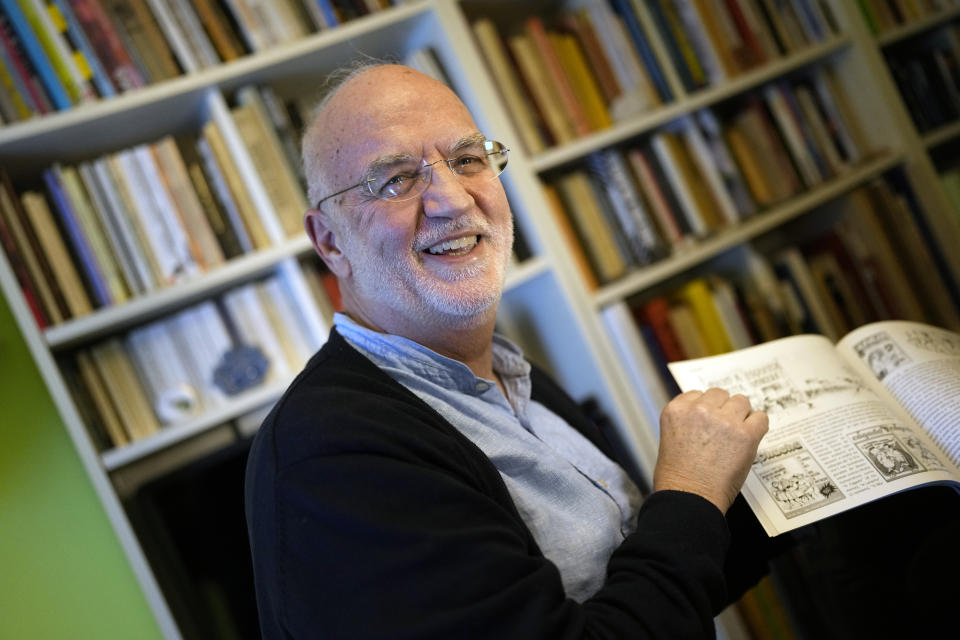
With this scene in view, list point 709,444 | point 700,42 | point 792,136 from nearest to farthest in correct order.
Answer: point 709,444, point 700,42, point 792,136

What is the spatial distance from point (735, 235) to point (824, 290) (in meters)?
0.40

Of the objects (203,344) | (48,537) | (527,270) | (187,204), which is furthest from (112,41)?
(48,537)

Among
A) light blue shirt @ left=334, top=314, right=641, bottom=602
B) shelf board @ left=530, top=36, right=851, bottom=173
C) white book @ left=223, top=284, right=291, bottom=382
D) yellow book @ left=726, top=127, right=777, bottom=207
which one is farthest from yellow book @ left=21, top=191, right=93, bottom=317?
yellow book @ left=726, top=127, right=777, bottom=207

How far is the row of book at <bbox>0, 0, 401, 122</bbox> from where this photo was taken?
152 centimetres

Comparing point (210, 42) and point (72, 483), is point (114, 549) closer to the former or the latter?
point (72, 483)

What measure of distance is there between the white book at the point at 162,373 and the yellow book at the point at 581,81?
48.6 inches

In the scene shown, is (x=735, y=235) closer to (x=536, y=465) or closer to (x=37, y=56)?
(x=536, y=465)

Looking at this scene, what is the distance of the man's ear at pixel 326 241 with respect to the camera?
1.12 m

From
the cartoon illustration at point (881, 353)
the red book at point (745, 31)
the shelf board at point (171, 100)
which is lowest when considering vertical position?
the cartoon illustration at point (881, 353)

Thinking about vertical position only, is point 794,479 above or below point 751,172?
below

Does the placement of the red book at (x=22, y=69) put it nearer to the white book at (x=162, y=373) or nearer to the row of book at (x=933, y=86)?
the white book at (x=162, y=373)

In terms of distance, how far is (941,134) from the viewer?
2.21 metres

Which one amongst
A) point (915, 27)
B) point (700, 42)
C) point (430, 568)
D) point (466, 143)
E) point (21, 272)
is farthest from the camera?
point (915, 27)

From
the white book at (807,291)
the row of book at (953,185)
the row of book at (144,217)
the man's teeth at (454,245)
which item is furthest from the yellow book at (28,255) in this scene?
the row of book at (953,185)
